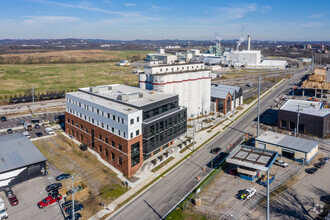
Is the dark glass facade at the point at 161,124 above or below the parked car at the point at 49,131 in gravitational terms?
above

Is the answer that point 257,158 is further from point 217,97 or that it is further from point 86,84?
point 86,84

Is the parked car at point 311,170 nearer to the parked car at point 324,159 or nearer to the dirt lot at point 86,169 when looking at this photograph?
the parked car at point 324,159

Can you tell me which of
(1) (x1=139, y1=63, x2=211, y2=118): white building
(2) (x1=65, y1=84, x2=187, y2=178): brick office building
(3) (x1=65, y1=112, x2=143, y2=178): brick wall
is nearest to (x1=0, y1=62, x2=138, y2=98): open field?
(1) (x1=139, y1=63, x2=211, y2=118): white building

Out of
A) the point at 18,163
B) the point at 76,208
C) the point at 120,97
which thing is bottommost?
the point at 76,208

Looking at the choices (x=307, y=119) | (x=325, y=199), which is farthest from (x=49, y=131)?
(x=307, y=119)

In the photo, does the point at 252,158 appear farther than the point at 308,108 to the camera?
No

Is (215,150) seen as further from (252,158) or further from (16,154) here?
(16,154)

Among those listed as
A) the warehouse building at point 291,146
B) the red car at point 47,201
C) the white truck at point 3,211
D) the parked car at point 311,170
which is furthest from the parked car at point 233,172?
the white truck at point 3,211
